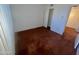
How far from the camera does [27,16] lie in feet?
12.2

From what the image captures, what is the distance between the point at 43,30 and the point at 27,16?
2.32ft

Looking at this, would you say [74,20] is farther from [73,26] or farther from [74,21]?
[73,26]

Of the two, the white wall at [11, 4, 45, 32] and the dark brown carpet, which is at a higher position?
the white wall at [11, 4, 45, 32]

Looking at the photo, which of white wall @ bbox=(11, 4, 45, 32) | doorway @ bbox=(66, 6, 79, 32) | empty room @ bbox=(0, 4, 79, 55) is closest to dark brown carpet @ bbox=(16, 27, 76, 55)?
empty room @ bbox=(0, 4, 79, 55)

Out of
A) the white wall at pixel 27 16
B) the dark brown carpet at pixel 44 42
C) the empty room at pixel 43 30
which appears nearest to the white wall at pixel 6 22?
the empty room at pixel 43 30

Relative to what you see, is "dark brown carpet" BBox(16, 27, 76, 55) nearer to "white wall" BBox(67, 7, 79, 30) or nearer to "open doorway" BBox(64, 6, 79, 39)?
"open doorway" BBox(64, 6, 79, 39)

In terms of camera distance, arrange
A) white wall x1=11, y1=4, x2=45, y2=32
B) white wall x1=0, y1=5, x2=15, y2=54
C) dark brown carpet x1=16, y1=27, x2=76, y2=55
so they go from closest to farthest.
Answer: white wall x1=0, y1=5, x2=15, y2=54
dark brown carpet x1=16, y1=27, x2=76, y2=55
white wall x1=11, y1=4, x2=45, y2=32

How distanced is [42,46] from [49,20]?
1055 millimetres

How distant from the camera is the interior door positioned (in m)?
3.49

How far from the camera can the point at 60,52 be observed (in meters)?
3.27

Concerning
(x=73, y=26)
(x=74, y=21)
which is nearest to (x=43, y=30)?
(x=73, y=26)

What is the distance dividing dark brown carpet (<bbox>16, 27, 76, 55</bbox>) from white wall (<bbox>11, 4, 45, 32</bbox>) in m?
0.18

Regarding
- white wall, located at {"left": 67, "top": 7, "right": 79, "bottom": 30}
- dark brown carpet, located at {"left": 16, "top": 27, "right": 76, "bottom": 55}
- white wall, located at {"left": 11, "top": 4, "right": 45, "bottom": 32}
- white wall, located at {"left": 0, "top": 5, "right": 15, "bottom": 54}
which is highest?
white wall, located at {"left": 0, "top": 5, "right": 15, "bottom": 54}
